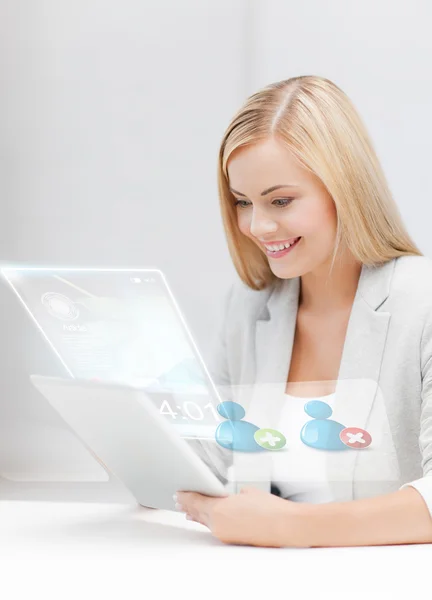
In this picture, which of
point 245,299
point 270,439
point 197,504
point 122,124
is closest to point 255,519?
point 197,504

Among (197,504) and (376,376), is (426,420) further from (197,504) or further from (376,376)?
(197,504)

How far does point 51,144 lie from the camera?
1995 mm

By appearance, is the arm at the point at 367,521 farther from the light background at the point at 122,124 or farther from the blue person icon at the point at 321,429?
the light background at the point at 122,124

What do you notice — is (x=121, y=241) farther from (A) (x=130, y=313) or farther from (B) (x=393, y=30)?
(B) (x=393, y=30)

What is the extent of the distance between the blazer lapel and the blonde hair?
5 centimetres

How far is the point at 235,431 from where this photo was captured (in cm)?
153

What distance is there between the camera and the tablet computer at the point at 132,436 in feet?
3.58

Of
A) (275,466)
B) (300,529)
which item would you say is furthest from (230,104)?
(300,529)

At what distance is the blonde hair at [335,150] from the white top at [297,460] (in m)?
0.28

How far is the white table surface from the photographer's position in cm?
90

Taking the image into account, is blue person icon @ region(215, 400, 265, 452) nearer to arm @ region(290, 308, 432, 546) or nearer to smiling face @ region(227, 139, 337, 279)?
smiling face @ region(227, 139, 337, 279)

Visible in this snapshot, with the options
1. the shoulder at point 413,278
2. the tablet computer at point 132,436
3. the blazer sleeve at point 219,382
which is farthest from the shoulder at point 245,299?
the tablet computer at point 132,436

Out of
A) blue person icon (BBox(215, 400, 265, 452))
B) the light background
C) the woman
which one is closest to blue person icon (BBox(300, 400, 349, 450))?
the woman

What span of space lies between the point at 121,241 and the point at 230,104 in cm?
41
